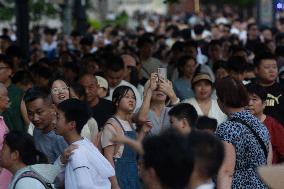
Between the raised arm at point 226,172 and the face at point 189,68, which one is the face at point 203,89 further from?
the raised arm at point 226,172

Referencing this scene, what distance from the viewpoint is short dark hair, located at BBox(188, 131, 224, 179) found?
5359 millimetres

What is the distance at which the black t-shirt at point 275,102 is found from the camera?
10867 mm

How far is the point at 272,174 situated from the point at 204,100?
499 cm

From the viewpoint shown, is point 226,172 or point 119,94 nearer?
point 226,172

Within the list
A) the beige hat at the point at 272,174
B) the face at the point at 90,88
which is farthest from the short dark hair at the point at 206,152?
the face at the point at 90,88

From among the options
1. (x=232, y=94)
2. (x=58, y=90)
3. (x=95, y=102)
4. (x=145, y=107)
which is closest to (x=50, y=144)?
(x=145, y=107)

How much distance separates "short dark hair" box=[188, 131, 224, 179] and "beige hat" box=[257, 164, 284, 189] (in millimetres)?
557

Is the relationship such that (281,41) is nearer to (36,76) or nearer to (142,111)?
(36,76)

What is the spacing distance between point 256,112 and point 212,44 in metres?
10.1

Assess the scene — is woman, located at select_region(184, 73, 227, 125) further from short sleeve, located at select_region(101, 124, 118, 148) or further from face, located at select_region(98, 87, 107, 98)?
short sleeve, located at select_region(101, 124, 118, 148)

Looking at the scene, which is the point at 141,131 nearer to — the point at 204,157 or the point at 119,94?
the point at 119,94

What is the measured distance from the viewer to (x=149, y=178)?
214 inches

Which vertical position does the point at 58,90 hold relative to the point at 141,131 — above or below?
above

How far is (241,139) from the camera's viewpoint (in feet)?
25.3
